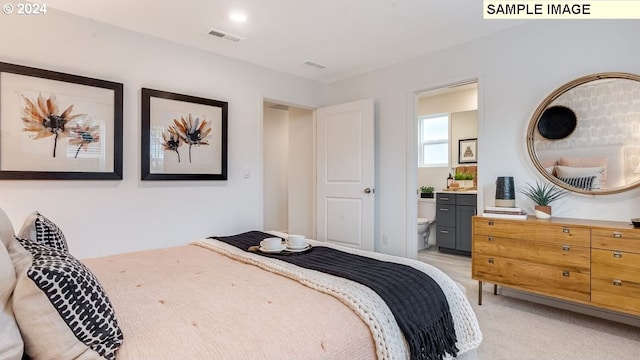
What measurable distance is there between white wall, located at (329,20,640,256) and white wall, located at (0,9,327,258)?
4.82ft

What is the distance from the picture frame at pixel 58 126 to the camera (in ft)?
7.76

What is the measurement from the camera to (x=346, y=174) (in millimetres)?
4102

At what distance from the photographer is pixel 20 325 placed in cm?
80

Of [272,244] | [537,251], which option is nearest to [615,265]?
[537,251]

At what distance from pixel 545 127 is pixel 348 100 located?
2261mm

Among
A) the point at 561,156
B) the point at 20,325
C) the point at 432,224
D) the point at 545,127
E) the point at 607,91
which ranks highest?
the point at 607,91

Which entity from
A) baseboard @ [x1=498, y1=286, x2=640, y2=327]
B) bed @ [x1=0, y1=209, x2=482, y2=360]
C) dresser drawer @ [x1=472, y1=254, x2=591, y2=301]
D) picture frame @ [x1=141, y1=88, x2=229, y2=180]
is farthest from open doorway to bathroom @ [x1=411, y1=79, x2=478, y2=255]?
bed @ [x1=0, y1=209, x2=482, y2=360]

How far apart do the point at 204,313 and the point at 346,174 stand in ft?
10.2

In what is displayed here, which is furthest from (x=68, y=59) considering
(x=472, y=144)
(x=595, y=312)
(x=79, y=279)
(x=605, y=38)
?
(x=472, y=144)

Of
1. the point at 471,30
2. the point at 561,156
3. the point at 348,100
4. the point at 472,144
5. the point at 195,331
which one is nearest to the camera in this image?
the point at 195,331

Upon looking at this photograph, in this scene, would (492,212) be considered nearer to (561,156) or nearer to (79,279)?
(561,156)

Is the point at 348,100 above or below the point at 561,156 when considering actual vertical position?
above

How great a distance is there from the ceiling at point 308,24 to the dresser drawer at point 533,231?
67.2 inches

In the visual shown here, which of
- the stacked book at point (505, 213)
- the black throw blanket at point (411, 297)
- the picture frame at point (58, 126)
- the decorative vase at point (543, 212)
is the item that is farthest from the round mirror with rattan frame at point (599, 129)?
Answer: the picture frame at point (58, 126)
